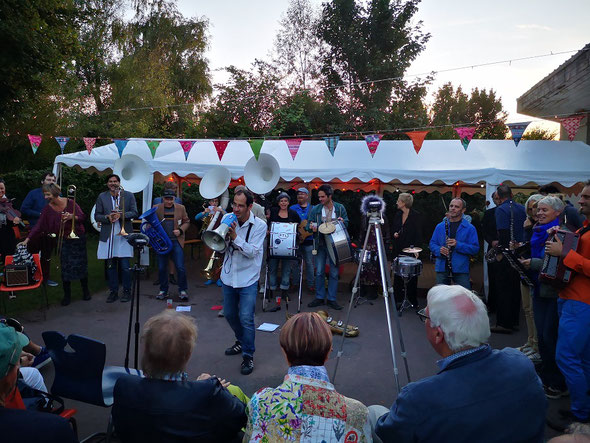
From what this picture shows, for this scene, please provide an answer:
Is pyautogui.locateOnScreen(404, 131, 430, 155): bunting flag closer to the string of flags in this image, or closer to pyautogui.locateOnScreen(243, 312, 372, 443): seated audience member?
the string of flags

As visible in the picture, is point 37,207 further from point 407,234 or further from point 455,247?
point 455,247

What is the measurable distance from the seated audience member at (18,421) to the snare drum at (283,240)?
16.3 ft

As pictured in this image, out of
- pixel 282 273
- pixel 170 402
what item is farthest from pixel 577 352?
pixel 282 273

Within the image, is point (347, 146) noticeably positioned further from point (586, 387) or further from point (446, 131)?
point (446, 131)

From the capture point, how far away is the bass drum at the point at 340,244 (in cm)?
656

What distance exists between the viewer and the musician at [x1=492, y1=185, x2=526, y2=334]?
5629mm

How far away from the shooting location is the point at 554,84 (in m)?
7.73

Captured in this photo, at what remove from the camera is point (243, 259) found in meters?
4.36

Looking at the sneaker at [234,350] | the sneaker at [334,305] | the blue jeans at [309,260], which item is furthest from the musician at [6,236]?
the sneaker at [334,305]

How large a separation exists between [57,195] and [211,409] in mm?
6040

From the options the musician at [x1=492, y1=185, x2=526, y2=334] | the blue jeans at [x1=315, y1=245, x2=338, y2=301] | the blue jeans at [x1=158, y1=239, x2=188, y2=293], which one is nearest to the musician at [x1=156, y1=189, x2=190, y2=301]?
the blue jeans at [x1=158, y1=239, x2=188, y2=293]

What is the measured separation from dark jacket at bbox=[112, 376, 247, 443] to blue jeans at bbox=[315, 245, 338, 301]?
507 cm

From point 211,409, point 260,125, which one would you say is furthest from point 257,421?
point 260,125

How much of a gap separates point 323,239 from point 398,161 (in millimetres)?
2628
